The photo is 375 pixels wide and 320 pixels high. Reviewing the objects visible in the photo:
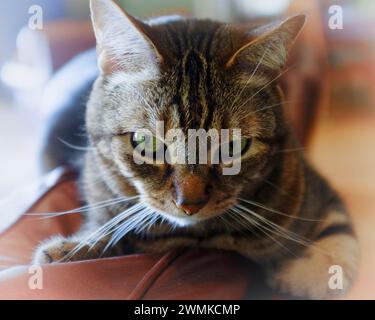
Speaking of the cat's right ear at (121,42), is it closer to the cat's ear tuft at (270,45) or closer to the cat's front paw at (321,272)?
the cat's ear tuft at (270,45)

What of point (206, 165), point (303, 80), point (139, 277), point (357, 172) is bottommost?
→ point (139, 277)

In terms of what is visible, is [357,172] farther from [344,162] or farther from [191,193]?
[191,193]

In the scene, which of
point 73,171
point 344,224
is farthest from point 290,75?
point 73,171

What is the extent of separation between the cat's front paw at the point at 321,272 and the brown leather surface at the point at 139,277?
67 mm

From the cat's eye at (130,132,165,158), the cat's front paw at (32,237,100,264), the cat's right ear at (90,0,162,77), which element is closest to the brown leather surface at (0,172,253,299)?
the cat's front paw at (32,237,100,264)

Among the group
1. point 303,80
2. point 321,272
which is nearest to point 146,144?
point 321,272

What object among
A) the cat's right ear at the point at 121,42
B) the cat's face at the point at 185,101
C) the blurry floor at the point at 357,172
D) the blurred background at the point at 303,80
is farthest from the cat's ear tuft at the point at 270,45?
the blurry floor at the point at 357,172

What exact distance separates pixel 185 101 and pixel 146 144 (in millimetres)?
83

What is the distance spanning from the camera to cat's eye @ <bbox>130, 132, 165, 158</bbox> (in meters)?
0.70

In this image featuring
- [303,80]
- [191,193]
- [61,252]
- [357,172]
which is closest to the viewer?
[191,193]

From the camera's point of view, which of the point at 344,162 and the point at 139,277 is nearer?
the point at 139,277

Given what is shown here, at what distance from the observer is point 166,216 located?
0.73m

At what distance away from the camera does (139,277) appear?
2.38ft

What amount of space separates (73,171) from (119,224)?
10.3 inches
